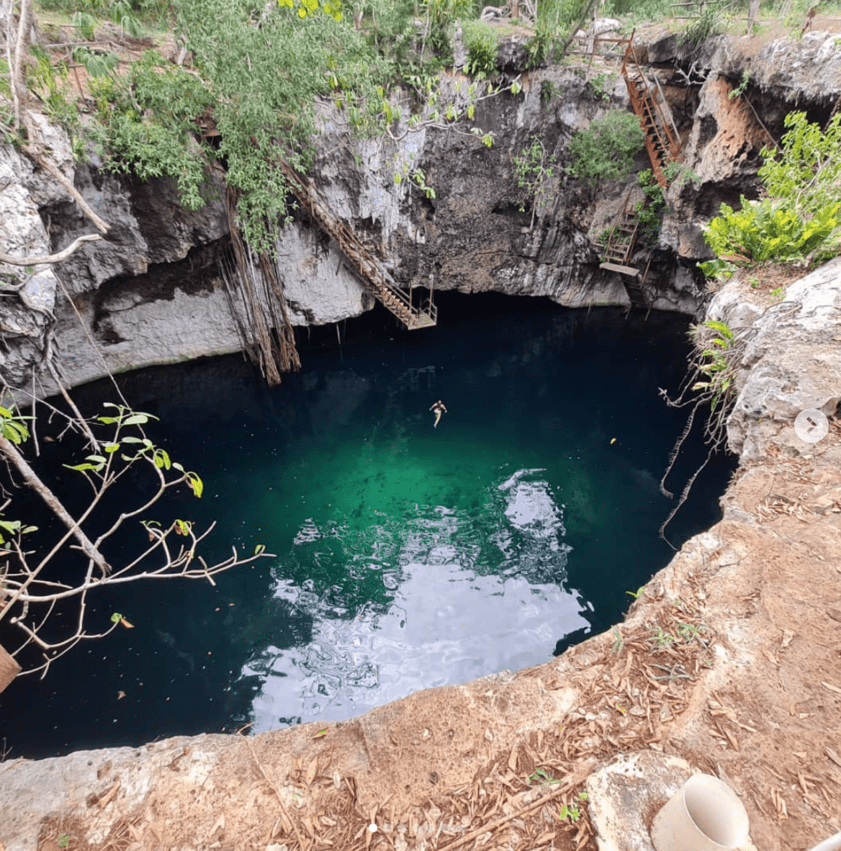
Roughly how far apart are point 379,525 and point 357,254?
20.1 feet

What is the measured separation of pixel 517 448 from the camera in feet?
30.9

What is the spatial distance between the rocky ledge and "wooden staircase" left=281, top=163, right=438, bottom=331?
929 cm

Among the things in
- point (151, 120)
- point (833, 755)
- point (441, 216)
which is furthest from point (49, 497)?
point (441, 216)

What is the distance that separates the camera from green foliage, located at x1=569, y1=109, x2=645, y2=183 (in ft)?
34.9

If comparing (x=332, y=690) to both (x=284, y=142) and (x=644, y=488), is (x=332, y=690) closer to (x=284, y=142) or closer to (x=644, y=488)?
(x=644, y=488)

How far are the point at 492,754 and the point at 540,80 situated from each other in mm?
12242

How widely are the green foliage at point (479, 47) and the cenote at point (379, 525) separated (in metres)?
5.88

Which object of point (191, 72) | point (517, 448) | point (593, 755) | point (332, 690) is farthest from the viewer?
point (517, 448)

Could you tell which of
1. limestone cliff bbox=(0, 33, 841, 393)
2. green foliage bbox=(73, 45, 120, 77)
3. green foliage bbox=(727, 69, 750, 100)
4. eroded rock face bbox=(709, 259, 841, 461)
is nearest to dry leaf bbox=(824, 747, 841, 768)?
eroded rock face bbox=(709, 259, 841, 461)

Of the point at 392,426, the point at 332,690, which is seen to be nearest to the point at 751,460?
the point at 332,690

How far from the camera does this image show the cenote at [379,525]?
5.91 metres

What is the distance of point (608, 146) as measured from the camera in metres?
10.9

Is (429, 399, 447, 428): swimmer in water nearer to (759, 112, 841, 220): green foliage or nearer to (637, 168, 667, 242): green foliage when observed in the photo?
(759, 112, 841, 220): green foliage

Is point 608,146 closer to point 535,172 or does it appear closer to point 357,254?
point 535,172
